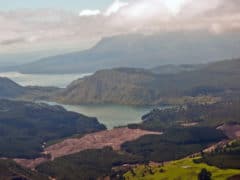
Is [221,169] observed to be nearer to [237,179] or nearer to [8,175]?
[237,179]

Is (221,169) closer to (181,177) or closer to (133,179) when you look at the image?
(181,177)

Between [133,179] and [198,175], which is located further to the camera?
[133,179]

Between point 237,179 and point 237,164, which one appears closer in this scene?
point 237,179

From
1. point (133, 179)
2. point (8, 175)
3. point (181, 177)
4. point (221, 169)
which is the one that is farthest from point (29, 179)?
point (221, 169)

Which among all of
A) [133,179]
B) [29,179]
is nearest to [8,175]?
[29,179]

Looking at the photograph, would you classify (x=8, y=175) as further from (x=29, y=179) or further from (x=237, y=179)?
(x=237, y=179)

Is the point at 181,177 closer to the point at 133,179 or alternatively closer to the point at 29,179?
the point at 133,179
